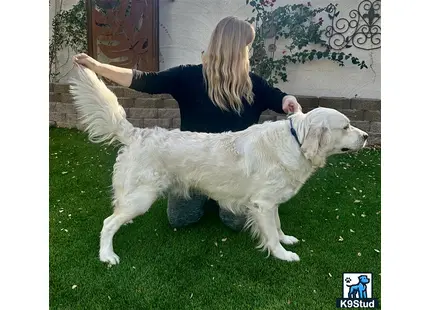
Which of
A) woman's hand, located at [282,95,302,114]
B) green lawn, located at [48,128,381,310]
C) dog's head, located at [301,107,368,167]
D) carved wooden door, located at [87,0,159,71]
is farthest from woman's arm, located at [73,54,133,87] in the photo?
dog's head, located at [301,107,368,167]

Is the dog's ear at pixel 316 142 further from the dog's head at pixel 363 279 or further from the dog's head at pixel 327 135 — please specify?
the dog's head at pixel 363 279

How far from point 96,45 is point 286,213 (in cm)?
188

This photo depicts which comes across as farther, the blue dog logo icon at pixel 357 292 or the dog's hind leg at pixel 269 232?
the dog's hind leg at pixel 269 232

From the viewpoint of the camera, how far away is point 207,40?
2.57 metres

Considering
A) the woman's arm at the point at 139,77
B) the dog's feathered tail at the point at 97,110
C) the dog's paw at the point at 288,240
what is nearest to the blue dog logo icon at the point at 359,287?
the dog's paw at the point at 288,240

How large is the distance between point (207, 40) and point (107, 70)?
726mm

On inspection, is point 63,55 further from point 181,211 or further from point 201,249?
point 201,249

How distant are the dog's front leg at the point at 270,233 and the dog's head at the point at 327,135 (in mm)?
455

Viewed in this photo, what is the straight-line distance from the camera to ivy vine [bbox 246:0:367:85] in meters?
2.58

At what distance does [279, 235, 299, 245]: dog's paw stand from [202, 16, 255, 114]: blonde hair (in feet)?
3.06

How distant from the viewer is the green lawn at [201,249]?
6.40ft

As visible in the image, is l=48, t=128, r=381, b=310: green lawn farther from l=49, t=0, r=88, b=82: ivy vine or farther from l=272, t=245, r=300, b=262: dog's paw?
l=49, t=0, r=88, b=82: ivy vine

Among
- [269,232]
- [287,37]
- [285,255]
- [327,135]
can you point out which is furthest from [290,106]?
[285,255]
